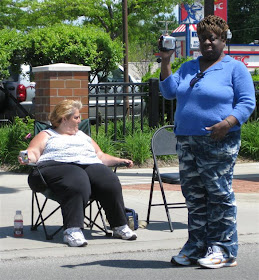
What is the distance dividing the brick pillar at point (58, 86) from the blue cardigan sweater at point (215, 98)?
598 centimetres

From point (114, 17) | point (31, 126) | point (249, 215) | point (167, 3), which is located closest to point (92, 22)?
point (114, 17)

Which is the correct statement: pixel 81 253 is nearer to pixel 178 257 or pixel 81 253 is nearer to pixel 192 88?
pixel 178 257

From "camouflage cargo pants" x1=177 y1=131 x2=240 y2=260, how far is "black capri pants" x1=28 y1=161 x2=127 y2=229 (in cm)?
109

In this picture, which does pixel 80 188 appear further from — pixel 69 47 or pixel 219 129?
pixel 69 47

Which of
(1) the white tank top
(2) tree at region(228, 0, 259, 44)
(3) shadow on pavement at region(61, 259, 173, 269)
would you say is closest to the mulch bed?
(1) the white tank top

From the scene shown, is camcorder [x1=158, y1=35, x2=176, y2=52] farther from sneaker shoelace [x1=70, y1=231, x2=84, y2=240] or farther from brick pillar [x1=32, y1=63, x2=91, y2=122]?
brick pillar [x1=32, y1=63, x2=91, y2=122]

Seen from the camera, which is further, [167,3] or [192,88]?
[167,3]

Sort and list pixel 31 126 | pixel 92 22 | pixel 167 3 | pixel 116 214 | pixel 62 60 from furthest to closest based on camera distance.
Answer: pixel 92 22
pixel 167 3
pixel 62 60
pixel 31 126
pixel 116 214

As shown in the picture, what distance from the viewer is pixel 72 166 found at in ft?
20.8

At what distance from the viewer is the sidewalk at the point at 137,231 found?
5.94 meters

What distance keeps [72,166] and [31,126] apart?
17.7 ft

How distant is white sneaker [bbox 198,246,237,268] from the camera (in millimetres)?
5230

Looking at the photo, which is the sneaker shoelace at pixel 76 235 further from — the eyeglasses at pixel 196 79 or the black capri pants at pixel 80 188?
the eyeglasses at pixel 196 79

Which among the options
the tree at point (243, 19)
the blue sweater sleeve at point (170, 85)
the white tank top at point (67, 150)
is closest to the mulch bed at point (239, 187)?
the white tank top at point (67, 150)
